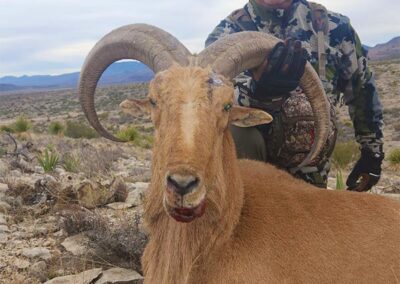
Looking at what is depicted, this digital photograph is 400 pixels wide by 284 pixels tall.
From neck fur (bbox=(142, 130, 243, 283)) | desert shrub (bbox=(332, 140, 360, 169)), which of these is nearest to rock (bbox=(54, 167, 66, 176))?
neck fur (bbox=(142, 130, 243, 283))

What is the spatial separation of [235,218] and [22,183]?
492cm

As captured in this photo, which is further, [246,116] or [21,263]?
[21,263]

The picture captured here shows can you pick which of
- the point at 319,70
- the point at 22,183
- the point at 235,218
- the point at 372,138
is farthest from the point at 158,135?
the point at 22,183

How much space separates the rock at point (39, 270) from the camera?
509 cm

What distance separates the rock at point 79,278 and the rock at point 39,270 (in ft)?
0.95

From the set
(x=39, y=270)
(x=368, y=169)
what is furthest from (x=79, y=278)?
(x=368, y=169)

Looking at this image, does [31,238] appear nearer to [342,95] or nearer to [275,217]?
[275,217]

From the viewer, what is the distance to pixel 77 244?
586 cm

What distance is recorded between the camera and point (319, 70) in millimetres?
5570

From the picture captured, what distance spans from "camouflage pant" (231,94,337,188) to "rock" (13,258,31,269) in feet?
8.05

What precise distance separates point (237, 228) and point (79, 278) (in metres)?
1.90

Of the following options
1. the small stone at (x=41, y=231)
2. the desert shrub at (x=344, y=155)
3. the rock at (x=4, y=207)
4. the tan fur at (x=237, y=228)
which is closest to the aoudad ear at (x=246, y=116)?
the tan fur at (x=237, y=228)

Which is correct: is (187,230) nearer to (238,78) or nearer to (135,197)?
(238,78)

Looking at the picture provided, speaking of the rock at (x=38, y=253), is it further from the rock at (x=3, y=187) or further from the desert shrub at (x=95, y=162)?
the desert shrub at (x=95, y=162)
